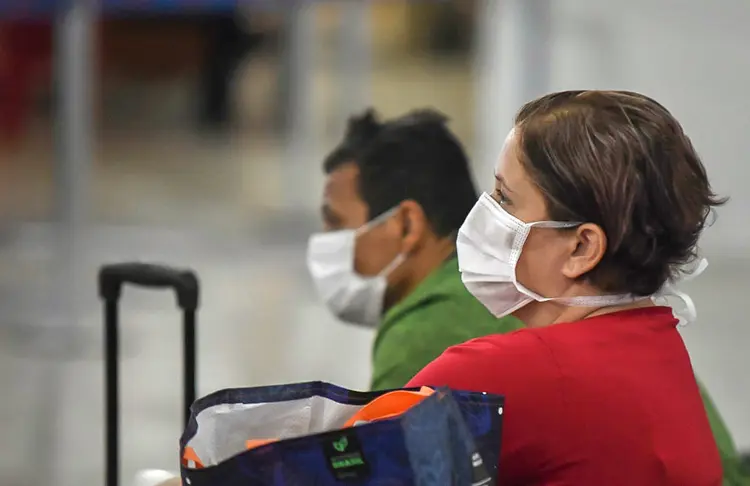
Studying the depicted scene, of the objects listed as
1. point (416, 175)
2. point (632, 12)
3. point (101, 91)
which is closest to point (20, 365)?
point (416, 175)

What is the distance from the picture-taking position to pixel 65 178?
5.19 m

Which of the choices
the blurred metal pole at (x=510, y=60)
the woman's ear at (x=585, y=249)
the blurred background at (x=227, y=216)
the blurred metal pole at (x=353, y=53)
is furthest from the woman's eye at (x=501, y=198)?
the blurred metal pole at (x=353, y=53)

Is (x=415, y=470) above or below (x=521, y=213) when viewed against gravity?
below

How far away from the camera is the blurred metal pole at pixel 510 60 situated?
228 inches

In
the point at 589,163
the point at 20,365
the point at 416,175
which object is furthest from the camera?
the point at 20,365

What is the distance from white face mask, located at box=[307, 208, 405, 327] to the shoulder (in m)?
1.02

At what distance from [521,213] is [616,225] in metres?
0.13

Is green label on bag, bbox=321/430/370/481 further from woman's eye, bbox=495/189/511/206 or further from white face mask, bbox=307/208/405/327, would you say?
white face mask, bbox=307/208/405/327

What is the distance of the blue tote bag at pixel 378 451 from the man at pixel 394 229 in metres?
0.75

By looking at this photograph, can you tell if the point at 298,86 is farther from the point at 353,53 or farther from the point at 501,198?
the point at 501,198

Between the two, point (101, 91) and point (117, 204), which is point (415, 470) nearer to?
point (117, 204)

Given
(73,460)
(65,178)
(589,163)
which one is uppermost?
(589,163)

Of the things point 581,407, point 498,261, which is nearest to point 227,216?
point 498,261

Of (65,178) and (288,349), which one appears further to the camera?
(65,178)
